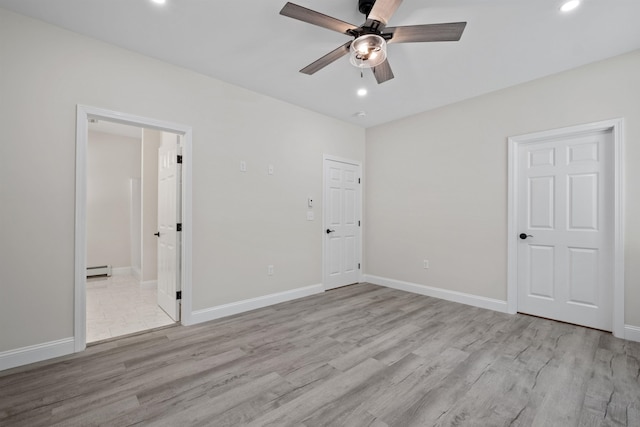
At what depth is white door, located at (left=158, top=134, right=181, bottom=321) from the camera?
3264 millimetres

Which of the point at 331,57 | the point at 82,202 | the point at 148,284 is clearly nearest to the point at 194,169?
the point at 82,202

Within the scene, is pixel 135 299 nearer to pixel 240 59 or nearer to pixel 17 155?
pixel 17 155

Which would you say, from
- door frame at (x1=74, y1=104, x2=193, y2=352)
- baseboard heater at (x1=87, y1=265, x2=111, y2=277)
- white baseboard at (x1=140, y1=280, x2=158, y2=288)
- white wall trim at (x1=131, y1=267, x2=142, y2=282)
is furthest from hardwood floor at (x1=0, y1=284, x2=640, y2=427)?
baseboard heater at (x1=87, y1=265, x2=111, y2=277)

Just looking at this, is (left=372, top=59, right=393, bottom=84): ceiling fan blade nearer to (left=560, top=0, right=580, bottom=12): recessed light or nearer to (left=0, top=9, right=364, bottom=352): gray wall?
(left=560, top=0, right=580, bottom=12): recessed light

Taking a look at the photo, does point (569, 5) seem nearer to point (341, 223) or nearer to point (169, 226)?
point (341, 223)

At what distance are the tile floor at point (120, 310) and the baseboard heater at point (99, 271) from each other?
1.48 ft

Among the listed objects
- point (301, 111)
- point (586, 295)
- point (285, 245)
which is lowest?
point (586, 295)

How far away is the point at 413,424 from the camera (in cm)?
169

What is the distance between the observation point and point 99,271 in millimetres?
5535

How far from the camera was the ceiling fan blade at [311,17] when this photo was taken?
1.82 m

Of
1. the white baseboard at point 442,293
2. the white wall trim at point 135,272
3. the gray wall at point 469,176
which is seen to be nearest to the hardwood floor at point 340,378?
the white baseboard at point 442,293

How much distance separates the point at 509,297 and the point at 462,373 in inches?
73.1

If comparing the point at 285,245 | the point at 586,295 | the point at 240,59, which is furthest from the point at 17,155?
the point at 586,295

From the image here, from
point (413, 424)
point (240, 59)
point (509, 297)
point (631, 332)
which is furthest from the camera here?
point (509, 297)
